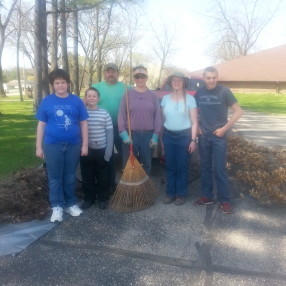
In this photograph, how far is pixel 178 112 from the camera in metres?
4.09

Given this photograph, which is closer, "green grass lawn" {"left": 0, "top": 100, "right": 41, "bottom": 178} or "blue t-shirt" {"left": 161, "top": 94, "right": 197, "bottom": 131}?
"blue t-shirt" {"left": 161, "top": 94, "right": 197, "bottom": 131}

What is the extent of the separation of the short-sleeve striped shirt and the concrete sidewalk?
909 millimetres

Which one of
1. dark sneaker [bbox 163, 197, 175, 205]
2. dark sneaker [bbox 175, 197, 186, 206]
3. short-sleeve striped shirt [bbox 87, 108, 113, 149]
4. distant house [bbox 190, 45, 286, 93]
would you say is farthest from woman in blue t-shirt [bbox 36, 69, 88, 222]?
distant house [bbox 190, 45, 286, 93]

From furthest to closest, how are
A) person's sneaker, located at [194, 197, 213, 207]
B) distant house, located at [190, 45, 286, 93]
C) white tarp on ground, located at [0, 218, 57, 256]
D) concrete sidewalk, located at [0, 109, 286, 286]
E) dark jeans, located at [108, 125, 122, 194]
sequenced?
1. distant house, located at [190, 45, 286, 93]
2. dark jeans, located at [108, 125, 122, 194]
3. person's sneaker, located at [194, 197, 213, 207]
4. white tarp on ground, located at [0, 218, 57, 256]
5. concrete sidewalk, located at [0, 109, 286, 286]

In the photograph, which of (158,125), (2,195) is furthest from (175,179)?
(2,195)

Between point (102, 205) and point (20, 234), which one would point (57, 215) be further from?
point (102, 205)

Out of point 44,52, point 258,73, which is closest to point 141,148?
point 44,52

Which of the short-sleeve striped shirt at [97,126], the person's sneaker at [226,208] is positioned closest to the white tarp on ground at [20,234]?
the short-sleeve striped shirt at [97,126]

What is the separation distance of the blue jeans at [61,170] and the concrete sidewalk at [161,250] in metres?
0.29

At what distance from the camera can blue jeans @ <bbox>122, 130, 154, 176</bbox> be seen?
423 centimetres

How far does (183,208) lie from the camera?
4.28 meters

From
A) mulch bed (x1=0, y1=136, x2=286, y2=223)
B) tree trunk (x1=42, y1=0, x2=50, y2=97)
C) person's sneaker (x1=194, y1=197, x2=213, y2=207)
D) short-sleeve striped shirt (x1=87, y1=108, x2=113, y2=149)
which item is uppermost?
tree trunk (x1=42, y1=0, x2=50, y2=97)

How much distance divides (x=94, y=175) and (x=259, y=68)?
108ft

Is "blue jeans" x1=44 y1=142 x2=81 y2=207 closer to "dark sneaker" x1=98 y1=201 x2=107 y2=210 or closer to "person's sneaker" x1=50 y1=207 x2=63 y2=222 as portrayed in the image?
"person's sneaker" x1=50 y1=207 x2=63 y2=222
